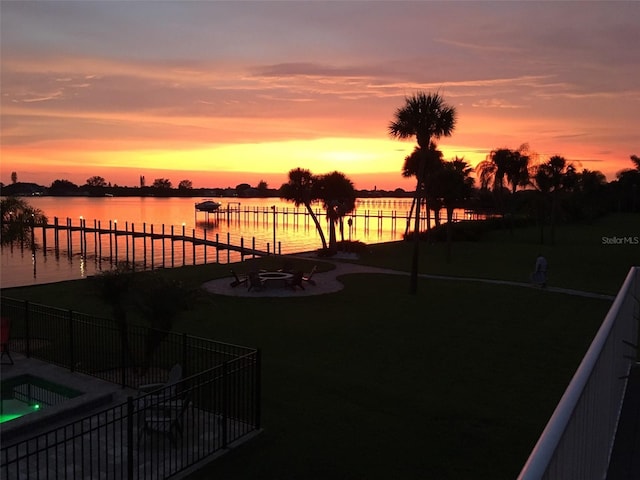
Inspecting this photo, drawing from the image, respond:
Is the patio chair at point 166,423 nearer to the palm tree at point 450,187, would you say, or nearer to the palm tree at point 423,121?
the palm tree at point 423,121

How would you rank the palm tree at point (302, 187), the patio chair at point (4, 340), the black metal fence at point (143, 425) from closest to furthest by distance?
the black metal fence at point (143, 425) → the patio chair at point (4, 340) → the palm tree at point (302, 187)

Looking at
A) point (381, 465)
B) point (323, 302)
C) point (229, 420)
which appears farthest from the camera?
point (323, 302)

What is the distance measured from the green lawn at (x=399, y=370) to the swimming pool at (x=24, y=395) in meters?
3.24

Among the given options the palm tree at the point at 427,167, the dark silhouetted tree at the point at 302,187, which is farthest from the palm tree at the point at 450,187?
the dark silhouetted tree at the point at 302,187

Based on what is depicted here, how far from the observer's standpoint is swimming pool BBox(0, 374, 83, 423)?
1044 cm

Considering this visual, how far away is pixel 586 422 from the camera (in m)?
3.54

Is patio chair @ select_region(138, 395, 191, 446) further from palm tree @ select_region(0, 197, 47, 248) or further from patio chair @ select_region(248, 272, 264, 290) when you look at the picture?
palm tree @ select_region(0, 197, 47, 248)

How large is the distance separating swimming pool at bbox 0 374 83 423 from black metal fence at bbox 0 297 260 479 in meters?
0.73

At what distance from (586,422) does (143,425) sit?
20.8 ft

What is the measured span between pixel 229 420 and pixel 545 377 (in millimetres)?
6601

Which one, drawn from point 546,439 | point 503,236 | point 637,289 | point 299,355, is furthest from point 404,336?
point 503,236

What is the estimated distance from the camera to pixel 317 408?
924 centimetres

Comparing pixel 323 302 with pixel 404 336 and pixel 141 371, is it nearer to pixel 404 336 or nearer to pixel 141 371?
pixel 404 336

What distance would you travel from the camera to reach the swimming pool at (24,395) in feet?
34.2
